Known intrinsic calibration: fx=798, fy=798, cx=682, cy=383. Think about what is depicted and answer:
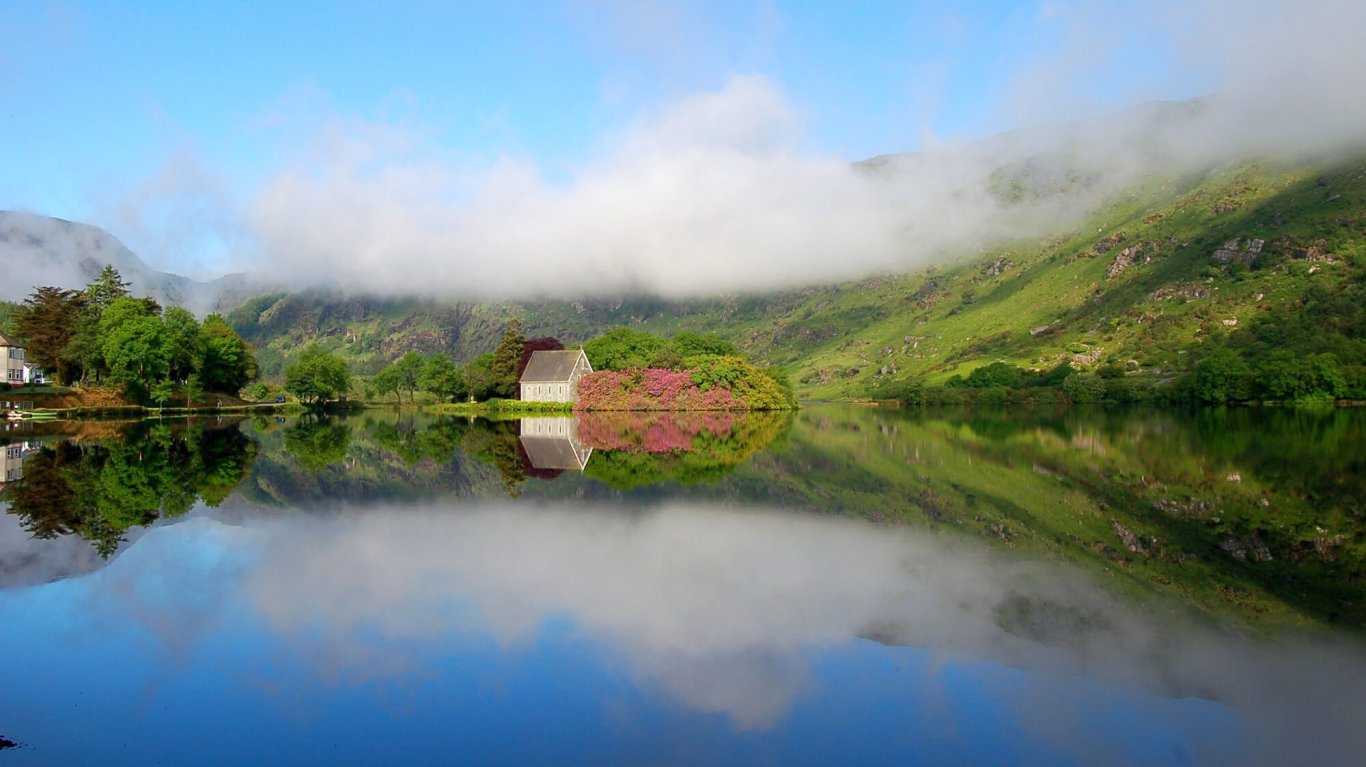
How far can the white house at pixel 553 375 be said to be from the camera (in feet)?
356

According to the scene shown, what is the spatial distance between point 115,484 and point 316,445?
19530 millimetres

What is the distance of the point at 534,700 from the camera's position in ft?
30.9

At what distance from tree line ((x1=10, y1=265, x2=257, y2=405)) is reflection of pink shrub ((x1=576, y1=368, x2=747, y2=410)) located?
44409 millimetres

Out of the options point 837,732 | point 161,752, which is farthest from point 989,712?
point 161,752

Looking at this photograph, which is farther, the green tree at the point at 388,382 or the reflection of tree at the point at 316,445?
the green tree at the point at 388,382

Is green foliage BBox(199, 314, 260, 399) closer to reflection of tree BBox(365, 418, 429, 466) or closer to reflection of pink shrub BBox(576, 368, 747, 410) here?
reflection of tree BBox(365, 418, 429, 466)

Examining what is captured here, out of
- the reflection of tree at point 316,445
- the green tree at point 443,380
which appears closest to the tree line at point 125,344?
the reflection of tree at point 316,445

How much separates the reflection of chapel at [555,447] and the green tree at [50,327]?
5920 cm

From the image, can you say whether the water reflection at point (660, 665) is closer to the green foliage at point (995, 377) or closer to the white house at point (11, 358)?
the white house at point (11, 358)

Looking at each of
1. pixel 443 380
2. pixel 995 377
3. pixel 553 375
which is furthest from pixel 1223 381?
pixel 443 380

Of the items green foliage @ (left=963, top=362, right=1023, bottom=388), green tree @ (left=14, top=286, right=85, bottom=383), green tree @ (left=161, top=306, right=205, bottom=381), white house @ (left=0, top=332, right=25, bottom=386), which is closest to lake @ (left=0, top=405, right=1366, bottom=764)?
green tree @ (left=161, top=306, right=205, bottom=381)

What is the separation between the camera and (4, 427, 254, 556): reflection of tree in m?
20.5

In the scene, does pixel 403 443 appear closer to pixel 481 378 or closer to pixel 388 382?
pixel 481 378

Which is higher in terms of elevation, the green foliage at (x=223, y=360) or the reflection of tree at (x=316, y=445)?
the green foliage at (x=223, y=360)
